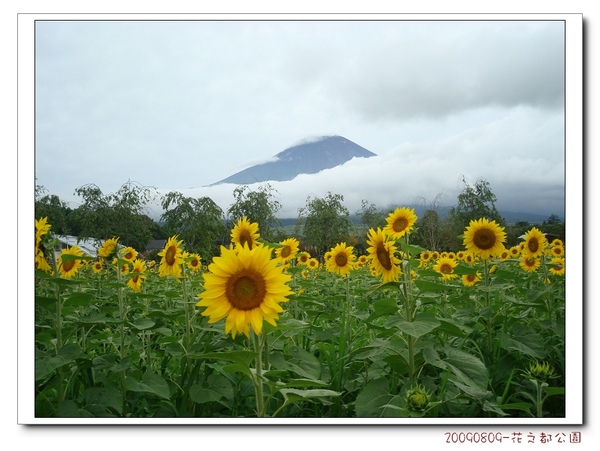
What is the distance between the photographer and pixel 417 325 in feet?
6.04

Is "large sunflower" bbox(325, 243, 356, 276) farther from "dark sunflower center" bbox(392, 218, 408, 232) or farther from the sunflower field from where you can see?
"dark sunflower center" bbox(392, 218, 408, 232)

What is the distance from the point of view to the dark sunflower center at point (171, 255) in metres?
2.38

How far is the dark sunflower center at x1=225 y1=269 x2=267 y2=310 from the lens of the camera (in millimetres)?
1666

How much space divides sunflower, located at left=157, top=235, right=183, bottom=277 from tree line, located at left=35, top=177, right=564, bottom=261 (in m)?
0.39

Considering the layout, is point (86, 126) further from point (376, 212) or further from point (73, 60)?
point (376, 212)

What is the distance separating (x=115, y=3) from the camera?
102 inches

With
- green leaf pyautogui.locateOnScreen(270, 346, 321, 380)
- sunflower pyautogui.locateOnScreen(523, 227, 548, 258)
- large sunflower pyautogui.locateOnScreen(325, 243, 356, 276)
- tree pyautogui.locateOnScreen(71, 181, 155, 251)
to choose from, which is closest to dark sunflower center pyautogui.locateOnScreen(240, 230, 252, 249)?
green leaf pyautogui.locateOnScreen(270, 346, 321, 380)

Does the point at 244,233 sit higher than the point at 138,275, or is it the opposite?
the point at 244,233

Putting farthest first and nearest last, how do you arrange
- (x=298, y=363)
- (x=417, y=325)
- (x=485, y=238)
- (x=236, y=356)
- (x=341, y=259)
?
(x=341, y=259) → (x=485, y=238) → (x=298, y=363) → (x=417, y=325) → (x=236, y=356)

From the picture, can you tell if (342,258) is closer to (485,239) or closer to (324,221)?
(324,221)

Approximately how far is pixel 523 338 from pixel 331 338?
0.83m

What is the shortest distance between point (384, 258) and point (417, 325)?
0.46 m

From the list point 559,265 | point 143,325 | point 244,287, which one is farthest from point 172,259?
point 559,265
